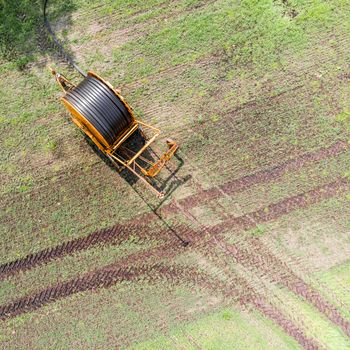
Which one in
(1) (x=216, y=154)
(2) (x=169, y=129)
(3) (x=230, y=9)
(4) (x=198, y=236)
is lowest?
(4) (x=198, y=236)

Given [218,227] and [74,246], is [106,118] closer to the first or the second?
[74,246]

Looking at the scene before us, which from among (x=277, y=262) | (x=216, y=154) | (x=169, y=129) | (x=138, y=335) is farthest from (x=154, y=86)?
(x=138, y=335)

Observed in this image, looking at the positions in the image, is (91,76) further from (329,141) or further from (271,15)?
(329,141)

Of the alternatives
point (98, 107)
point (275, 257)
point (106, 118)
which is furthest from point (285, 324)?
point (98, 107)

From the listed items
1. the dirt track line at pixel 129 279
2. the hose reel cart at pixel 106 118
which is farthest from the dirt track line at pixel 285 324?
the hose reel cart at pixel 106 118

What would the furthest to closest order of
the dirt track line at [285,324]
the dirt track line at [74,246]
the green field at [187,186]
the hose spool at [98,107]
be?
1. the dirt track line at [74,246]
2. the green field at [187,186]
3. the dirt track line at [285,324]
4. the hose spool at [98,107]

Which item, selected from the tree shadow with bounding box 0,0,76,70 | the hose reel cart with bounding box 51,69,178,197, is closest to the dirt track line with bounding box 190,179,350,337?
the hose reel cart with bounding box 51,69,178,197

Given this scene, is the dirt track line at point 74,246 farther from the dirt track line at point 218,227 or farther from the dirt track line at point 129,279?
the dirt track line at point 129,279
